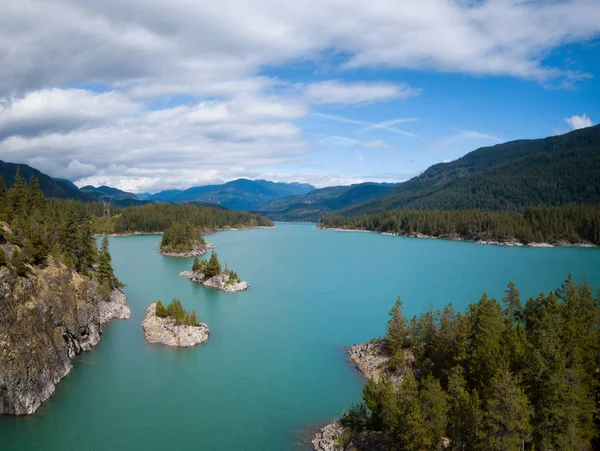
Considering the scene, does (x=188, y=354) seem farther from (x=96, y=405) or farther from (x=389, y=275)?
(x=389, y=275)

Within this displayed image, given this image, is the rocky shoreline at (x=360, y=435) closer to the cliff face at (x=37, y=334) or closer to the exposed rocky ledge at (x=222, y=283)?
the cliff face at (x=37, y=334)

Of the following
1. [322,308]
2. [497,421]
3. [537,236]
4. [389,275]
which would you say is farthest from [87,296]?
[537,236]

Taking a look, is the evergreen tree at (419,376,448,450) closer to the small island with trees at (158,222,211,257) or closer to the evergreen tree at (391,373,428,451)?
the evergreen tree at (391,373,428,451)

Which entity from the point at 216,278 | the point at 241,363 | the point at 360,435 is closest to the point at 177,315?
the point at 241,363

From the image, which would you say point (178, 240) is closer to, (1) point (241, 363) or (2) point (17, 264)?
(1) point (241, 363)

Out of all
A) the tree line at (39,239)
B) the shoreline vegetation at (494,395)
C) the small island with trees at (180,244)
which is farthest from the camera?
the small island with trees at (180,244)

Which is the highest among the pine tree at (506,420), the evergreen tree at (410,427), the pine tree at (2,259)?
the pine tree at (2,259)

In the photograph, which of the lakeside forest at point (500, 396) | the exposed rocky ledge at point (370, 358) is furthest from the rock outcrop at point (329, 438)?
the exposed rocky ledge at point (370, 358)

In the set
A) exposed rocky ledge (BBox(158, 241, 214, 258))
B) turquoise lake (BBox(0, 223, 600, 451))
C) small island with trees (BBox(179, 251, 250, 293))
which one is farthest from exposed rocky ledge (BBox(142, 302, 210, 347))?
exposed rocky ledge (BBox(158, 241, 214, 258))
